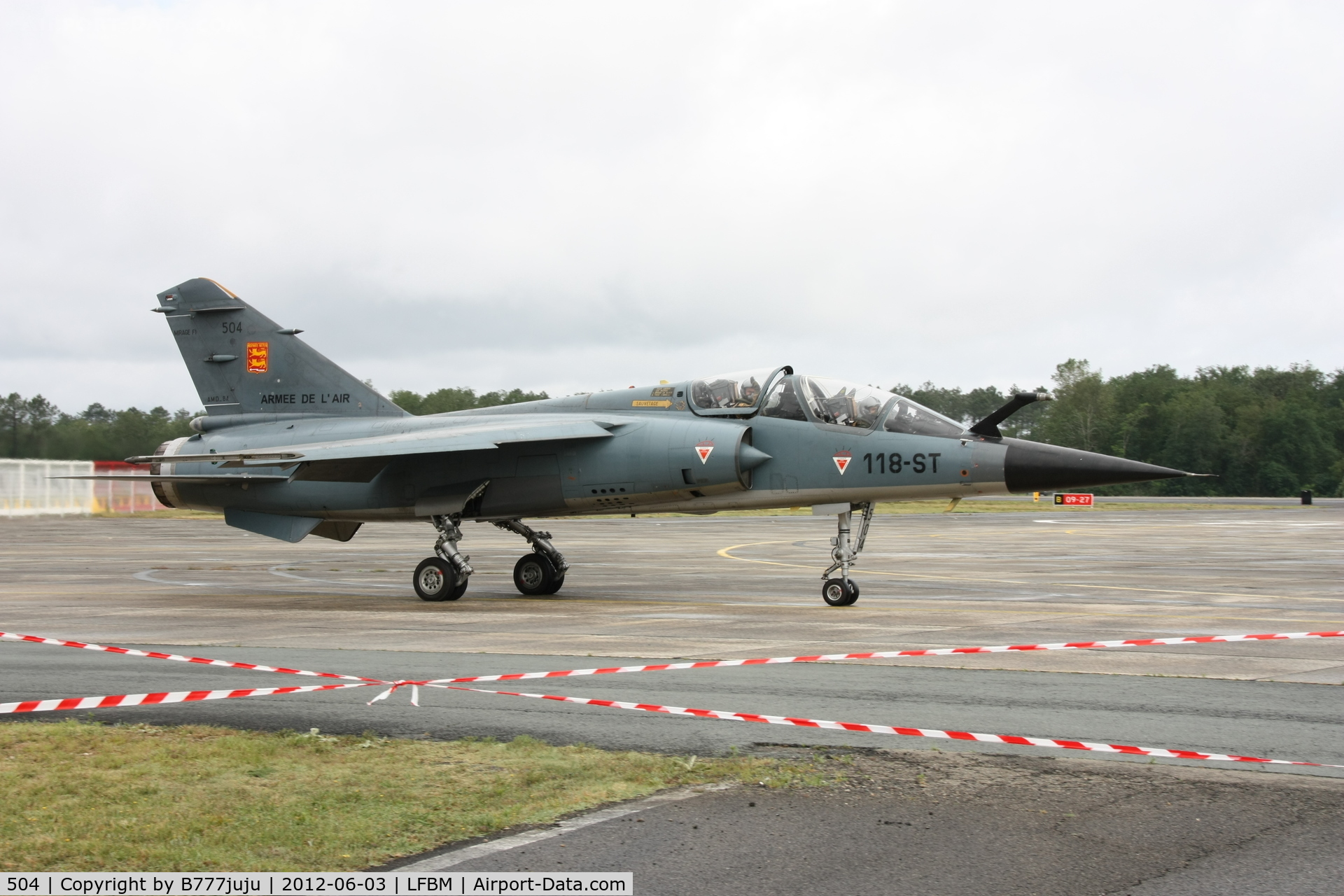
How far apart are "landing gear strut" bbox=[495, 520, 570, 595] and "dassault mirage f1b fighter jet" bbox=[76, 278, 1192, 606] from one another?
3cm

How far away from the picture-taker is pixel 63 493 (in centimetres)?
5344

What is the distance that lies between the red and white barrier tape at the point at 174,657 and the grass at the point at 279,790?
196cm

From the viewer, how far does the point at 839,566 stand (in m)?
14.8

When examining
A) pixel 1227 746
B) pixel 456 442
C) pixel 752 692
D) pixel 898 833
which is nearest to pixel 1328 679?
pixel 1227 746

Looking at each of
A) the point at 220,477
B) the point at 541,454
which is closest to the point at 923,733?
the point at 541,454

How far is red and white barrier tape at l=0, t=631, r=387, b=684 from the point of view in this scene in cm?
912

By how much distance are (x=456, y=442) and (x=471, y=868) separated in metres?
11.8

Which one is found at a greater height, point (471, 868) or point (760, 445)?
point (760, 445)

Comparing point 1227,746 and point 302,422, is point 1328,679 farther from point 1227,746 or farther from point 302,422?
point 302,422

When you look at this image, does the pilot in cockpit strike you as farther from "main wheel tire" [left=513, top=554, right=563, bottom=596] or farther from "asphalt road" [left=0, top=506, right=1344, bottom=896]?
"main wheel tire" [left=513, top=554, right=563, bottom=596]

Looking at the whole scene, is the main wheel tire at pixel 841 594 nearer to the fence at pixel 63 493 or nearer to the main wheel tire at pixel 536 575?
the main wheel tire at pixel 536 575

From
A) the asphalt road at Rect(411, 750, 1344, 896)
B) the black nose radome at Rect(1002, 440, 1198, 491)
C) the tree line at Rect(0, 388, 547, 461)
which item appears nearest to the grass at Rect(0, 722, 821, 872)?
the asphalt road at Rect(411, 750, 1344, 896)

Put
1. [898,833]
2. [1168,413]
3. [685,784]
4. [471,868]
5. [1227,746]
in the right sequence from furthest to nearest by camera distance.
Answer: [1168,413] < [1227,746] < [685,784] < [898,833] < [471,868]

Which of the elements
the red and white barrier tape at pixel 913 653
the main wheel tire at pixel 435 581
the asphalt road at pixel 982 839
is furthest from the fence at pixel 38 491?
the asphalt road at pixel 982 839
